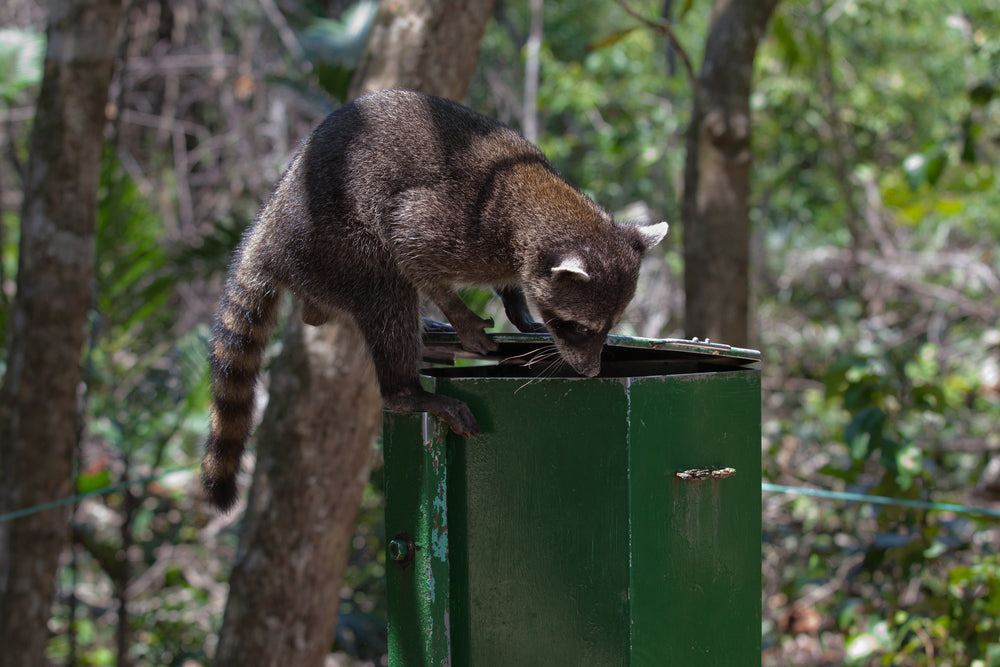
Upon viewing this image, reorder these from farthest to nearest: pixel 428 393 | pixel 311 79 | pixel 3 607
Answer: pixel 311 79 → pixel 3 607 → pixel 428 393

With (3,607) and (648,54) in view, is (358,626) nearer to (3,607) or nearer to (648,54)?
(3,607)

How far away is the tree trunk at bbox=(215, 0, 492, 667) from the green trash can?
1.31 m

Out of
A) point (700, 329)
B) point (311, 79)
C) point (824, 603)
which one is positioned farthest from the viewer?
point (311, 79)

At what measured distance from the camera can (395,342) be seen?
240 cm

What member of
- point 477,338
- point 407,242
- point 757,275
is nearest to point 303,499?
point 407,242

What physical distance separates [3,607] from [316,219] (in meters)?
2.33

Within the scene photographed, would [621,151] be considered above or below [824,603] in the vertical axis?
above

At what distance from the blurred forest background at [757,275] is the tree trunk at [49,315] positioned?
524 millimetres

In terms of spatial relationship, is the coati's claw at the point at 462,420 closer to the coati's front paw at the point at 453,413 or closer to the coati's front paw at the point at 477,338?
the coati's front paw at the point at 453,413

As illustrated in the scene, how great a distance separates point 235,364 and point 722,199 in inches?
86.6

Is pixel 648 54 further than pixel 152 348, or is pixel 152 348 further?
pixel 648 54

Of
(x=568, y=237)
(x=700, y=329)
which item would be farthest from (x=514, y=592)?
(x=700, y=329)

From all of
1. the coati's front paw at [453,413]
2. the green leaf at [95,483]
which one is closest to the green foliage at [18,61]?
the green leaf at [95,483]

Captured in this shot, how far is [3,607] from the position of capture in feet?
11.8
